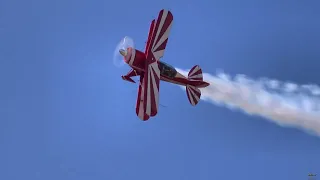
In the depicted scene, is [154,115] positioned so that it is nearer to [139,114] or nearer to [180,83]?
[139,114]

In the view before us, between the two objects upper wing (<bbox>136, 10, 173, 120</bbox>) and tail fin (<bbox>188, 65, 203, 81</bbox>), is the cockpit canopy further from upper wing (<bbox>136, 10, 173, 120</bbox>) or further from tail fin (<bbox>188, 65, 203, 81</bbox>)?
tail fin (<bbox>188, 65, 203, 81</bbox>)

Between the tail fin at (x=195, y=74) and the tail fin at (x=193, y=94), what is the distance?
75cm

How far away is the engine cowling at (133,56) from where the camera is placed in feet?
125

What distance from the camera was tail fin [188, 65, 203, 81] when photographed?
144ft

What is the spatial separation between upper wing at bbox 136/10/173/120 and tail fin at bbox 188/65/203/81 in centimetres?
589

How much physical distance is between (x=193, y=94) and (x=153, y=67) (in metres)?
7.02

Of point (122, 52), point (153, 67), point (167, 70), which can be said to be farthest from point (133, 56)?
point (167, 70)

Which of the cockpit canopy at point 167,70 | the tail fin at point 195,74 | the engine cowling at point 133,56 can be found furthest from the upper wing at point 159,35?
the tail fin at point 195,74

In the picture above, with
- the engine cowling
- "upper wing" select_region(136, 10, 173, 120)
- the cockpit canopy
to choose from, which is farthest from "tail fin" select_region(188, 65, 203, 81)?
the engine cowling

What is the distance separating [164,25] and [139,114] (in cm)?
599

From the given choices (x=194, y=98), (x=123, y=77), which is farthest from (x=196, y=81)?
(x=123, y=77)

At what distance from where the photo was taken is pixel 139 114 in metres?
37.5

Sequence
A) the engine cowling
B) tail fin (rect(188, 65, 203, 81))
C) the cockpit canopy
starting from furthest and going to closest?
1. tail fin (rect(188, 65, 203, 81))
2. the cockpit canopy
3. the engine cowling

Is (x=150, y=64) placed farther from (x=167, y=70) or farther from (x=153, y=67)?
(x=167, y=70)
